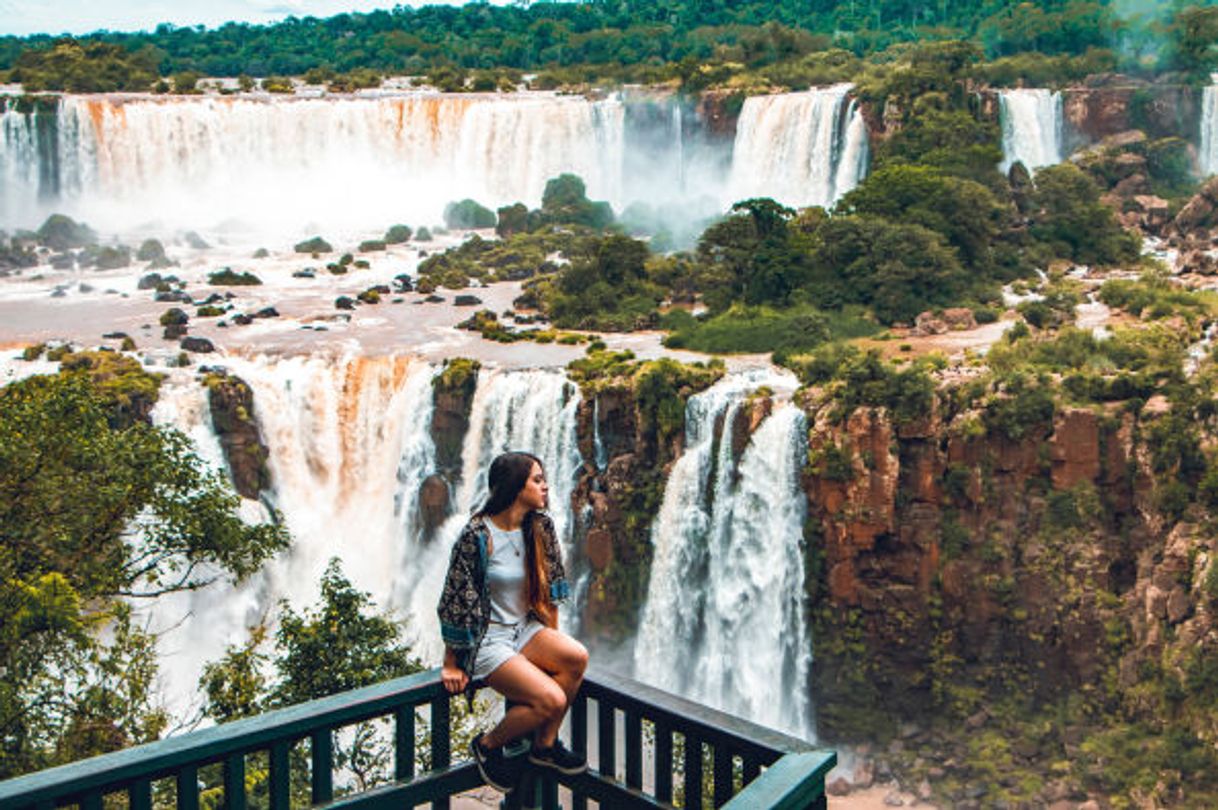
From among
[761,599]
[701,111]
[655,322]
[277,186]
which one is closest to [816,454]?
[761,599]

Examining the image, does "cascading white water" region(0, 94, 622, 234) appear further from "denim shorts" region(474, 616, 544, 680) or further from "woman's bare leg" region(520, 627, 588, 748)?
"woman's bare leg" region(520, 627, 588, 748)

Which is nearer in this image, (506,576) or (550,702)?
(550,702)

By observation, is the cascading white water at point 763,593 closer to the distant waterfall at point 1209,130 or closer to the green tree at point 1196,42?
the distant waterfall at point 1209,130

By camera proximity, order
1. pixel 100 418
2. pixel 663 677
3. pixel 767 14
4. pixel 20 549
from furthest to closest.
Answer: pixel 767 14 → pixel 663 677 → pixel 100 418 → pixel 20 549

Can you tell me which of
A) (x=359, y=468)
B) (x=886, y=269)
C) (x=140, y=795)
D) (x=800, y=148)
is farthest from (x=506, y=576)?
(x=800, y=148)

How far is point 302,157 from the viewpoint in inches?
2247

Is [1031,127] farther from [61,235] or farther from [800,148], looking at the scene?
[61,235]

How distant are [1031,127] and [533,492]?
44.5 metres

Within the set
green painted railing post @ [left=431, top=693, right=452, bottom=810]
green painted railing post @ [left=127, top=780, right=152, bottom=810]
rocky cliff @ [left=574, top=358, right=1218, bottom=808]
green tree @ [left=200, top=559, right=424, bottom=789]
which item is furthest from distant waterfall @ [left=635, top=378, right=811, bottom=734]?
green painted railing post @ [left=127, top=780, right=152, bottom=810]

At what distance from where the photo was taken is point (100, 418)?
14789 mm

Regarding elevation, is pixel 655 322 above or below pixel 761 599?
above

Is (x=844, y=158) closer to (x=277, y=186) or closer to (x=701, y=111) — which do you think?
(x=701, y=111)

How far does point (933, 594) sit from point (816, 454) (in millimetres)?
2981

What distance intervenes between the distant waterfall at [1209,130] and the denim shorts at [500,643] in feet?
148
